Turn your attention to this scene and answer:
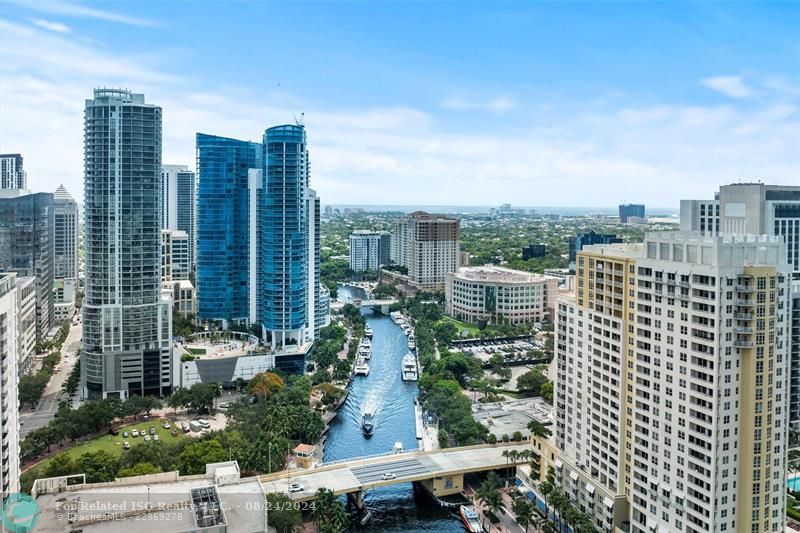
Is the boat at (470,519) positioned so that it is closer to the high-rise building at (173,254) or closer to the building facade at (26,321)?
the building facade at (26,321)

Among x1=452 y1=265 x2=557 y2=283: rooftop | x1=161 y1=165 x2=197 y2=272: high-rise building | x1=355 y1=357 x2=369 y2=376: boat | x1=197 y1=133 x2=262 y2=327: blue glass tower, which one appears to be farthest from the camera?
x1=161 y1=165 x2=197 y2=272: high-rise building

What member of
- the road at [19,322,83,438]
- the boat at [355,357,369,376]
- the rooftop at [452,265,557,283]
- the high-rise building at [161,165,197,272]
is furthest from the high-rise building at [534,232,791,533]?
the high-rise building at [161,165,197,272]

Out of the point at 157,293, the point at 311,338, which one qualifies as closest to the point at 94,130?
the point at 157,293

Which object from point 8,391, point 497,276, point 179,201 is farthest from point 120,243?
point 179,201

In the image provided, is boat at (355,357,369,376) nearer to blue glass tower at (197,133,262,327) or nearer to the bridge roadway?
blue glass tower at (197,133,262,327)

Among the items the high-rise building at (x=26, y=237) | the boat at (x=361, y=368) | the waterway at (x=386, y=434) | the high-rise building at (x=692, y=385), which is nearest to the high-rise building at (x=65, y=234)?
the high-rise building at (x=26, y=237)

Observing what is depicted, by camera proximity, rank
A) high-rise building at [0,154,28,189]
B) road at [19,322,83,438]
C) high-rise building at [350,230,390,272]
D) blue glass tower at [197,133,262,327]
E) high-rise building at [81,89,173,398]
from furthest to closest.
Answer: high-rise building at [350,230,390,272] < high-rise building at [0,154,28,189] < blue glass tower at [197,133,262,327] < high-rise building at [81,89,173,398] < road at [19,322,83,438]

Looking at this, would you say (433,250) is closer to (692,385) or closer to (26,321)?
(26,321)
